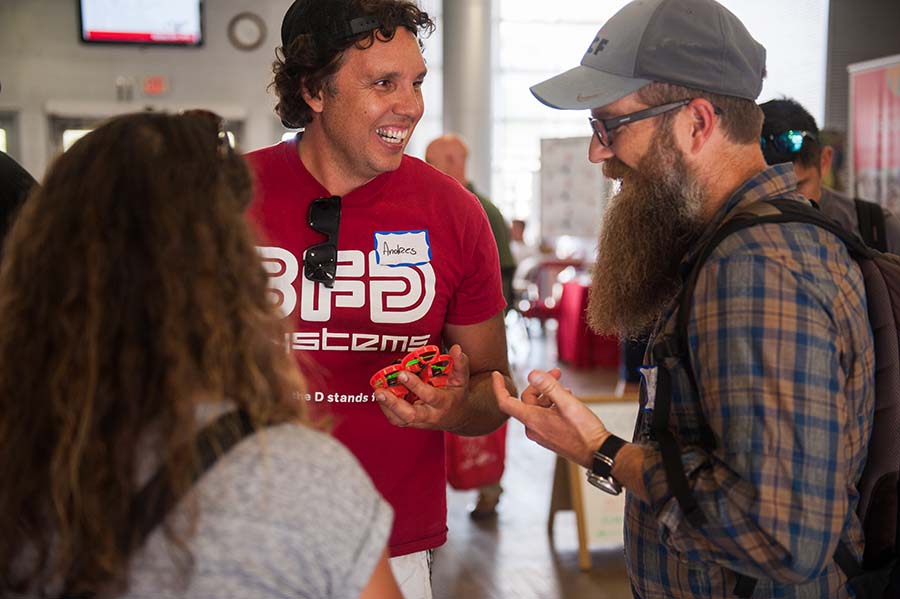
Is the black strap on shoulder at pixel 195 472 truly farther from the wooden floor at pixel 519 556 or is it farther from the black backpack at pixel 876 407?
the wooden floor at pixel 519 556

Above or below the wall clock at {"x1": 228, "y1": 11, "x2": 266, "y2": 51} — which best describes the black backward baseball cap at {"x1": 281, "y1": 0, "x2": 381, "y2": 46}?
below

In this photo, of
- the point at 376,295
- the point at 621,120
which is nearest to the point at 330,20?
the point at 376,295

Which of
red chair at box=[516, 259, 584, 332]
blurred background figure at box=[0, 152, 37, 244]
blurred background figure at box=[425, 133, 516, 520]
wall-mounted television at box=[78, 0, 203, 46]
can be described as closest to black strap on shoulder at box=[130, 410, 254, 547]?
blurred background figure at box=[0, 152, 37, 244]

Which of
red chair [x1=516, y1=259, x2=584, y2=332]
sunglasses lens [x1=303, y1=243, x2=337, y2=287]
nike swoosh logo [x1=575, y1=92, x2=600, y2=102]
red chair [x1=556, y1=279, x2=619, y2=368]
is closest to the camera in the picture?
nike swoosh logo [x1=575, y1=92, x2=600, y2=102]

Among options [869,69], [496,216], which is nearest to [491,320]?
[496,216]

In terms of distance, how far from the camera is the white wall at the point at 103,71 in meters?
11.0

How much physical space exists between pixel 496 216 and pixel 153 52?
7.95 metres

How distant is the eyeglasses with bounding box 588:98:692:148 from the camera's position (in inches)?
58.7

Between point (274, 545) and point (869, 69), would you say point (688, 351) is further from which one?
point (869, 69)

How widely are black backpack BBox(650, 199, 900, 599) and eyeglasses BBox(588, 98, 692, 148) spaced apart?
0.23 m

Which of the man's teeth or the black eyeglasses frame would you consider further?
the man's teeth

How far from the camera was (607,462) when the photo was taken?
4.65ft

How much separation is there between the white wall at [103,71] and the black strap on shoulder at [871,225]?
8.39 metres

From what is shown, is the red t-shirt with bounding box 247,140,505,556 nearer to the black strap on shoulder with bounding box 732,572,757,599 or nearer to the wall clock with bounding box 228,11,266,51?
the black strap on shoulder with bounding box 732,572,757,599
